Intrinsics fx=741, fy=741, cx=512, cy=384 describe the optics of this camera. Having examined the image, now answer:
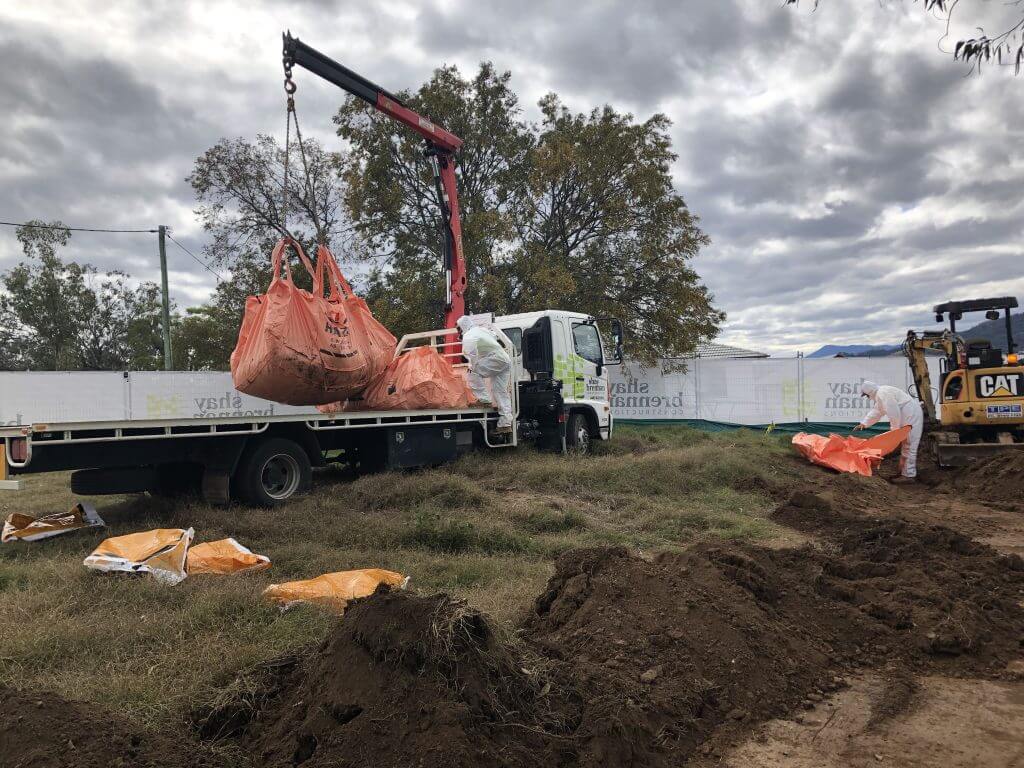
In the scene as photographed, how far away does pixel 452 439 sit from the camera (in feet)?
32.5

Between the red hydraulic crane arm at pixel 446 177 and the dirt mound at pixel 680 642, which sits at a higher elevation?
the red hydraulic crane arm at pixel 446 177

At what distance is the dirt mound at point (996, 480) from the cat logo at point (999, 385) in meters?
1.12

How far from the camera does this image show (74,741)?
8.16 ft

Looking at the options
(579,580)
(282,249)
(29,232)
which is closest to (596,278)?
(282,249)

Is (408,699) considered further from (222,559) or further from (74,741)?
(222,559)

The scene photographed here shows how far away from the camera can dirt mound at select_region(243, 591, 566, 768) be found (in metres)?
2.53

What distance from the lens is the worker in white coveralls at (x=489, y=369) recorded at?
34.3 ft

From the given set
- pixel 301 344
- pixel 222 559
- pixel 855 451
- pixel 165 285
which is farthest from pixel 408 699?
pixel 165 285

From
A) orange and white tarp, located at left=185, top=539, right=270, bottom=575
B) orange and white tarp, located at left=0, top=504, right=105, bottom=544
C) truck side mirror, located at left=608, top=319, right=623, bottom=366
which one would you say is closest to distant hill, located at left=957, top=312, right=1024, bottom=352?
truck side mirror, located at left=608, top=319, right=623, bottom=366

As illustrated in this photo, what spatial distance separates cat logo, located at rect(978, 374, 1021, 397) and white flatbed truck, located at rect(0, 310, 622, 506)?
5627 millimetres

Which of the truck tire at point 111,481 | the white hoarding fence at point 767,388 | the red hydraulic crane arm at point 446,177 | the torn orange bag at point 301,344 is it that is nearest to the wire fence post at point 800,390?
the white hoarding fence at point 767,388

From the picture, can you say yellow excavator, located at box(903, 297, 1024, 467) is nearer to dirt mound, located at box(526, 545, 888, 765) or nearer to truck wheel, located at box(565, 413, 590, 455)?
truck wheel, located at box(565, 413, 590, 455)

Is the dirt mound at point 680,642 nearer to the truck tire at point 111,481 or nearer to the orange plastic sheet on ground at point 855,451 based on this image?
the truck tire at point 111,481

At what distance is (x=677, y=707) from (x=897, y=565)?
3.02 meters
